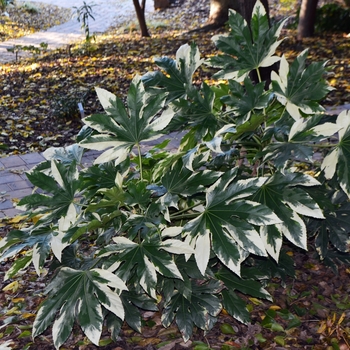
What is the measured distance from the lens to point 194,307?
2715 mm

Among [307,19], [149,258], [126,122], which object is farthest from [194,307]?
[307,19]

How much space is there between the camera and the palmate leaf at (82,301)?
2189 millimetres

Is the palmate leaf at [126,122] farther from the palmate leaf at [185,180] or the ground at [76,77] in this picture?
the ground at [76,77]

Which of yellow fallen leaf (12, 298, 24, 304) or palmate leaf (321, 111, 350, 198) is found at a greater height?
palmate leaf (321, 111, 350, 198)

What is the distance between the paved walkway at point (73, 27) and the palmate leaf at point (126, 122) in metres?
10.2

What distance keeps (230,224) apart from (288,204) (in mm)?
304

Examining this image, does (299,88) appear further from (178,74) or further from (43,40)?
(43,40)

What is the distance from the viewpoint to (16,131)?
23.5ft

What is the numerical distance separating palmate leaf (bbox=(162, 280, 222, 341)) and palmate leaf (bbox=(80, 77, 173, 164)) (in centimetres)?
81

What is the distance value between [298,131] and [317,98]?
348 mm

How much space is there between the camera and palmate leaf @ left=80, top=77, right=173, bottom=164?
239 cm

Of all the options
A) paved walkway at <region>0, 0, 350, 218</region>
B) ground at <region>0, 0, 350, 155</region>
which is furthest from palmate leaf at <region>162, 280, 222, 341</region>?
ground at <region>0, 0, 350, 155</region>

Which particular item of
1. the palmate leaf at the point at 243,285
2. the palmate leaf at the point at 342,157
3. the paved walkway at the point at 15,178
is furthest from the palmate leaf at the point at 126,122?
the paved walkway at the point at 15,178

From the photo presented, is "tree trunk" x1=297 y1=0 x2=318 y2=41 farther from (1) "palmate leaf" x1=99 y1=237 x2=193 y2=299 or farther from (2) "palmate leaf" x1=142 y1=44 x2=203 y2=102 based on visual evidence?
(1) "palmate leaf" x1=99 y1=237 x2=193 y2=299
